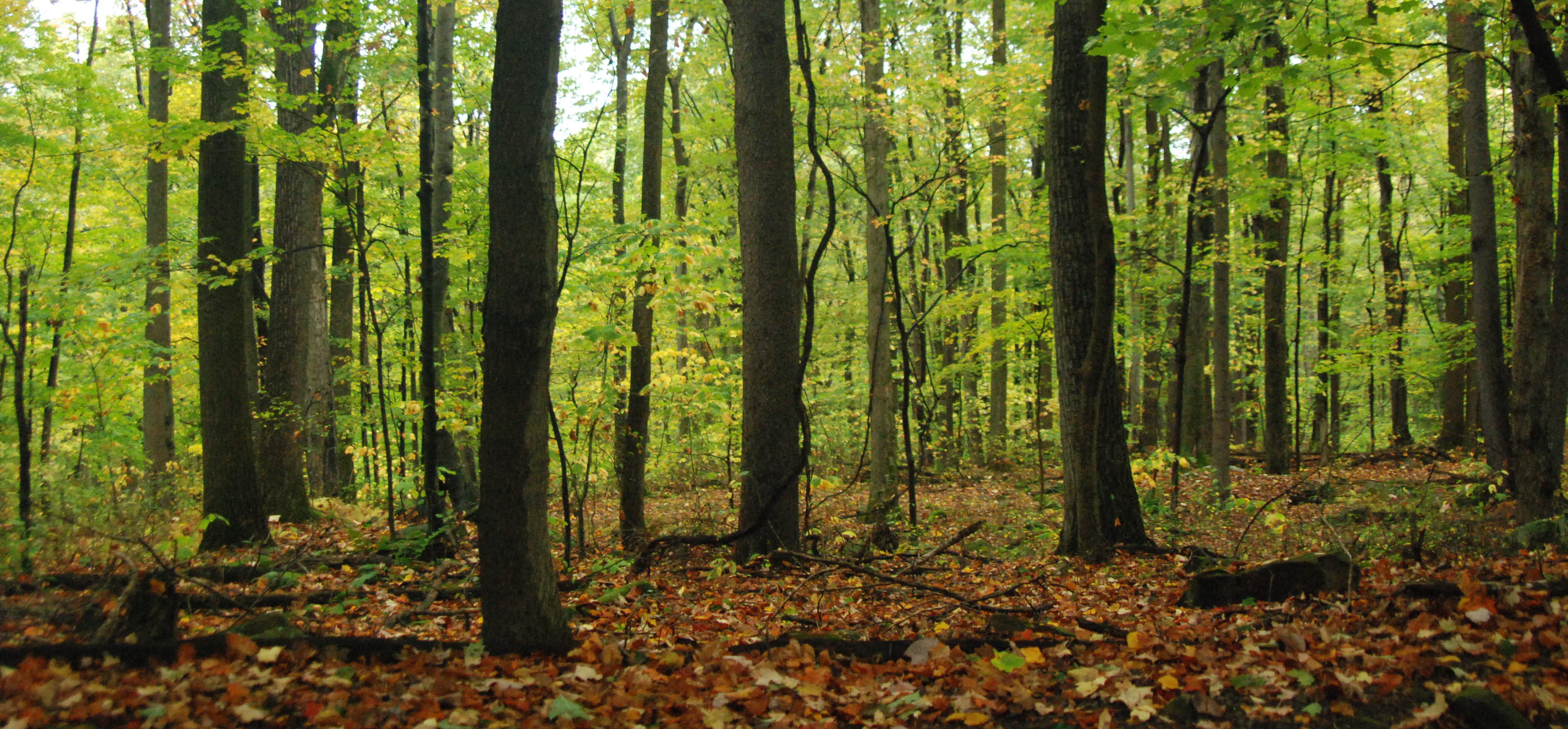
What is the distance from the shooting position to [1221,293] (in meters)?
12.0

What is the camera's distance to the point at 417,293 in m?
9.73

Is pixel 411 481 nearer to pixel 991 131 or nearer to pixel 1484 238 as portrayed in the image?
pixel 1484 238

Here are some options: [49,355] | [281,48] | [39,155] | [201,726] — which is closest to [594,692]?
[201,726]

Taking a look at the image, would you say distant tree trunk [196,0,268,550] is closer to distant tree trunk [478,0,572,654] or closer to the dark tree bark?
the dark tree bark

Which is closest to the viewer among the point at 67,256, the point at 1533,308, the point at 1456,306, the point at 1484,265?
the point at 1533,308

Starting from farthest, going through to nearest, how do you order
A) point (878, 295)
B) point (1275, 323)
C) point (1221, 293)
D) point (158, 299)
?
point (158, 299), point (1275, 323), point (1221, 293), point (878, 295)

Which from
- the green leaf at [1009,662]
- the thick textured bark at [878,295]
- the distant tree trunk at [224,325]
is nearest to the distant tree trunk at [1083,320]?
the green leaf at [1009,662]

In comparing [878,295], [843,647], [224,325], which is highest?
[878,295]

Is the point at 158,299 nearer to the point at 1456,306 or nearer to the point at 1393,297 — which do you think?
the point at 1456,306

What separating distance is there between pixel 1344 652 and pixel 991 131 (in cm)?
1440

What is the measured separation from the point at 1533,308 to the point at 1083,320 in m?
3.34

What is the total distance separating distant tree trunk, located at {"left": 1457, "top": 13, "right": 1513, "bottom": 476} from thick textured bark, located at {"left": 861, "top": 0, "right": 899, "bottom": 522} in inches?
247

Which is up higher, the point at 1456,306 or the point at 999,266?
the point at 999,266

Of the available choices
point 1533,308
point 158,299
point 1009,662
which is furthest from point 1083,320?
point 158,299
